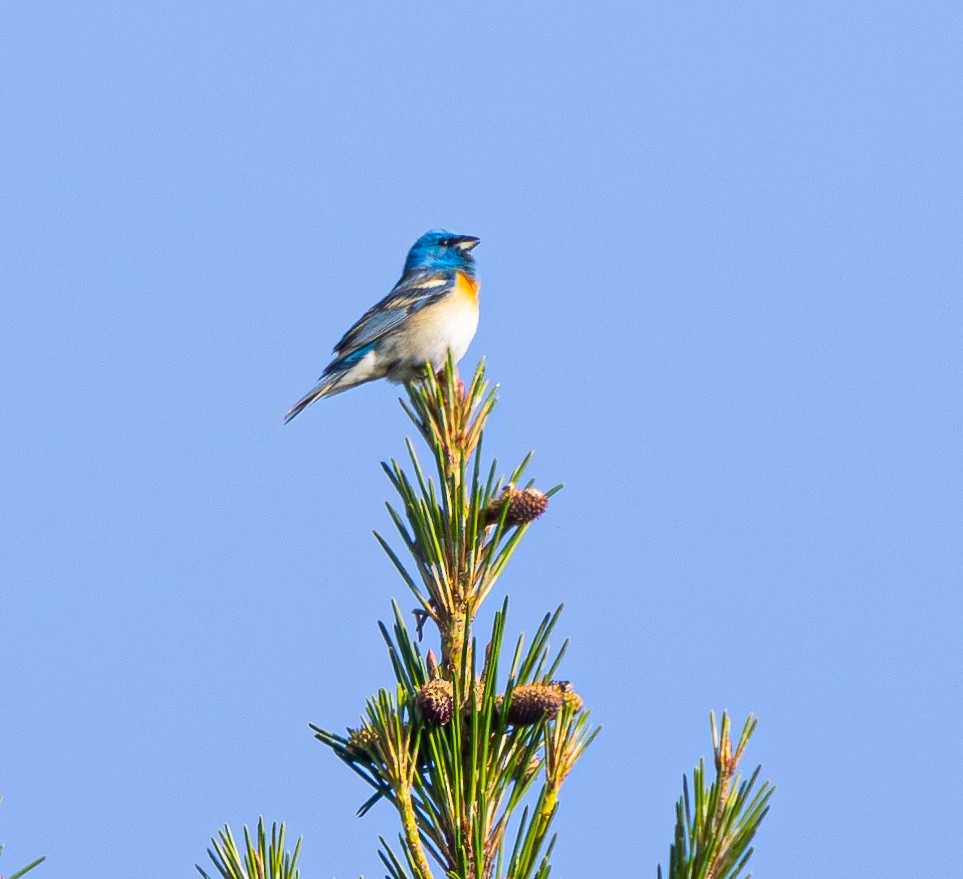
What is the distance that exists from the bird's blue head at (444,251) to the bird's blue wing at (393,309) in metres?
0.27

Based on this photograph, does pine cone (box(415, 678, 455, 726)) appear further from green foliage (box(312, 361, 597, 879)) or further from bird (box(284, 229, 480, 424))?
bird (box(284, 229, 480, 424))

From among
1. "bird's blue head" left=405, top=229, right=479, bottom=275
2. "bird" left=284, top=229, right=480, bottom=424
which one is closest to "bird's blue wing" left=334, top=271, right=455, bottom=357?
"bird" left=284, top=229, right=480, bottom=424

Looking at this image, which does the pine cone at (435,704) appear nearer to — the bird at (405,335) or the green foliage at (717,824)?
the green foliage at (717,824)

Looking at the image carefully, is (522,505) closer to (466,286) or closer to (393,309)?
(393,309)

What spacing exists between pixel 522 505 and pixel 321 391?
22.6ft

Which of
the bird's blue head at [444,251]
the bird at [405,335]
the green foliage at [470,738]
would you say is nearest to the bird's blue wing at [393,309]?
the bird at [405,335]

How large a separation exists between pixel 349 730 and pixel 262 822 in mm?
360

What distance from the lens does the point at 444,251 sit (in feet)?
37.6

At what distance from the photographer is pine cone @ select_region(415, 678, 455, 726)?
10.3 feet

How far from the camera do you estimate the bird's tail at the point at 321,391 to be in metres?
10.2

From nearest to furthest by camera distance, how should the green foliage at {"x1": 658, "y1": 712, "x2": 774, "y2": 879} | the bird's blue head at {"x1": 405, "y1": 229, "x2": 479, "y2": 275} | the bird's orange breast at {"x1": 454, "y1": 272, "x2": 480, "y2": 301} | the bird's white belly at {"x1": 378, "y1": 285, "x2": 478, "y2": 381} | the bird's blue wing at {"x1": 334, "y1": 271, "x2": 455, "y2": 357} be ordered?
the green foliage at {"x1": 658, "y1": 712, "x2": 774, "y2": 879} < the bird's white belly at {"x1": 378, "y1": 285, "x2": 478, "y2": 381} < the bird's blue wing at {"x1": 334, "y1": 271, "x2": 455, "y2": 357} < the bird's orange breast at {"x1": 454, "y1": 272, "x2": 480, "y2": 301} < the bird's blue head at {"x1": 405, "y1": 229, "x2": 479, "y2": 275}

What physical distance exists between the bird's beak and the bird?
1.43 feet

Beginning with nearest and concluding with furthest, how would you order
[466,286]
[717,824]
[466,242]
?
[717,824], [466,286], [466,242]

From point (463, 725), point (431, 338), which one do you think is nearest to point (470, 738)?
point (463, 725)
